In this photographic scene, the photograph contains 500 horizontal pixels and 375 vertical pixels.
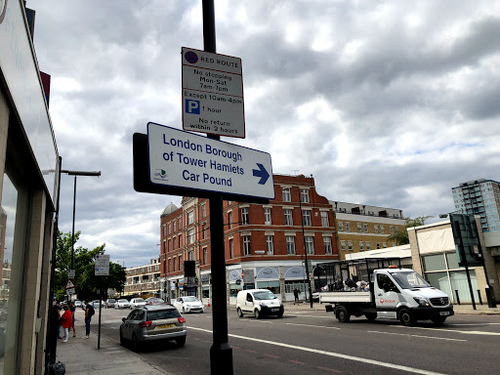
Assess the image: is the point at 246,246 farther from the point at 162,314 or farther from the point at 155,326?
the point at 155,326

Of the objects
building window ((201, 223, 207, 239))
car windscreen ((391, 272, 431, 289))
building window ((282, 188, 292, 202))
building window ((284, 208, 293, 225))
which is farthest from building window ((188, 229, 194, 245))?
car windscreen ((391, 272, 431, 289))

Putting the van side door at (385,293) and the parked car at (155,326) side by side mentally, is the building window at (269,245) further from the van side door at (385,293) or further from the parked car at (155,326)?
the parked car at (155,326)

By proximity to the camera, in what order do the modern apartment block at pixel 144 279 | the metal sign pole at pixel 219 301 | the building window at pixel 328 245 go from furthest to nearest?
the modern apartment block at pixel 144 279 < the building window at pixel 328 245 < the metal sign pole at pixel 219 301

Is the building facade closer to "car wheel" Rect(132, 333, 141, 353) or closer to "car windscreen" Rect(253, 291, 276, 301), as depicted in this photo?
"car wheel" Rect(132, 333, 141, 353)

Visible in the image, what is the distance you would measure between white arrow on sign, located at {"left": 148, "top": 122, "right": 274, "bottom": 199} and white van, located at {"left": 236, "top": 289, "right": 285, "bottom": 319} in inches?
873

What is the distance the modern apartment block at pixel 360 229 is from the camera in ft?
184

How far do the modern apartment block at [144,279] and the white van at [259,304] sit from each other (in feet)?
330

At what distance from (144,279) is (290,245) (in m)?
99.5

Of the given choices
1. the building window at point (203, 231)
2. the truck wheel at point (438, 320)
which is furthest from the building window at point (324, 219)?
the truck wheel at point (438, 320)

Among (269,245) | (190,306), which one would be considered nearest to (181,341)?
(190,306)

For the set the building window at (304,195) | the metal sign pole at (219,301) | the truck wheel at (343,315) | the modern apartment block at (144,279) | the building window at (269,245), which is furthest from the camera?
the modern apartment block at (144,279)

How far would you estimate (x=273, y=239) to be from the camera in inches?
1918

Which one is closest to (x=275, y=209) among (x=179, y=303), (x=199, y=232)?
(x=199, y=232)

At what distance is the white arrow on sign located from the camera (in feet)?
10.9
